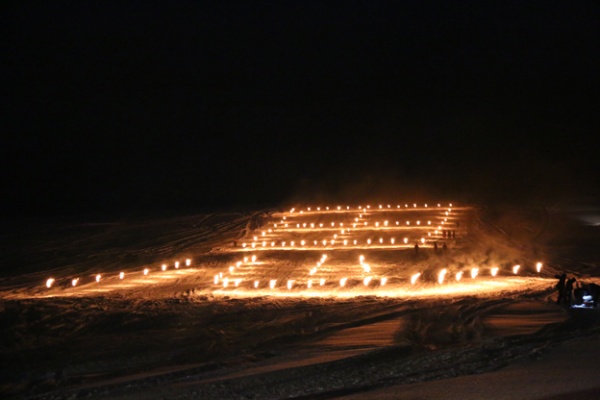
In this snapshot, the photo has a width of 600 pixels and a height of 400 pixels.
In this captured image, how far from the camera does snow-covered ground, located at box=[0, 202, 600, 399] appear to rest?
6609mm

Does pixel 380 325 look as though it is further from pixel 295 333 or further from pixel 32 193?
pixel 32 193

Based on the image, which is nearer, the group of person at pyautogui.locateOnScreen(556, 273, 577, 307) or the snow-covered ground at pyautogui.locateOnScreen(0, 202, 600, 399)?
the snow-covered ground at pyautogui.locateOnScreen(0, 202, 600, 399)

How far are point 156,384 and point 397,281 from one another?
8.04m

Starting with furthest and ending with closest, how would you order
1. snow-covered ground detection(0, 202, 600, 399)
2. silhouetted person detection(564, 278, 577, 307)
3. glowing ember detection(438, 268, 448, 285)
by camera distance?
glowing ember detection(438, 268, 448, 285), silhouetted person detection(564, 278, 577, 307), snow-covered ground detection(0, 202, 600, 399)

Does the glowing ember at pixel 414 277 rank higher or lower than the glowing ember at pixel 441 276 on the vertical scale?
higher

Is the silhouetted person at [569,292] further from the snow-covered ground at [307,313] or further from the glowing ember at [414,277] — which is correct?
the glowing ember at [414,277]

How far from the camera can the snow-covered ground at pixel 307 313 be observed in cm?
661

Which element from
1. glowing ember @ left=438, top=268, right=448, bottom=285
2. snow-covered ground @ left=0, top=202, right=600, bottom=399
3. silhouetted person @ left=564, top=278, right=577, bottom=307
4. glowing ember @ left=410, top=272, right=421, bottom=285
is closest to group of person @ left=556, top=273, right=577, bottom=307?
silhouetted person @ left=564, top=278, right=577, bottom=307

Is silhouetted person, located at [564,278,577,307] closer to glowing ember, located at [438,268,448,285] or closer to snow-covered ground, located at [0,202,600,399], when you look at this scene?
snow-covered ground, located at [0,202,600,399]

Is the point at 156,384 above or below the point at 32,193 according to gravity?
below

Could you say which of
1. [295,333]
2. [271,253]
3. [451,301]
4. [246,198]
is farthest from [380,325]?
[246,198]

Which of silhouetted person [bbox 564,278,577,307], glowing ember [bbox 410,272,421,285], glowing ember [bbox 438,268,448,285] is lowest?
glowing ember [bbox 438,268,448,285]

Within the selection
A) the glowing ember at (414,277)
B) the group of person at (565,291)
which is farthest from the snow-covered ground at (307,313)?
the group of person at (565,291)

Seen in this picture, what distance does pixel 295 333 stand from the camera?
29.0ft
